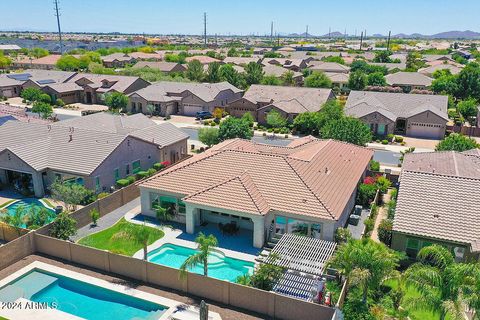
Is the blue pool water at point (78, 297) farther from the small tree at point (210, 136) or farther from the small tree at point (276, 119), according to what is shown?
the small tree at point (276, 119)

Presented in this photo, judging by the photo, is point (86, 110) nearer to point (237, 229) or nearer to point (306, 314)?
point (237, 229)

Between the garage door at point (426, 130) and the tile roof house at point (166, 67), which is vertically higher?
the tile roof house at point (166, 67)

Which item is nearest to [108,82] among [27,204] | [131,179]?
[131,179]

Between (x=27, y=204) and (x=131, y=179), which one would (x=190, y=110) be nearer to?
(x=131, y=179)

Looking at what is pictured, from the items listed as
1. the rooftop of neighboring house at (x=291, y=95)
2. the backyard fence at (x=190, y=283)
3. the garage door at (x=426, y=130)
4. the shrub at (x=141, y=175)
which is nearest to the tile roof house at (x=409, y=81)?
the rooftop of neighboring house at (x=291, y=95)

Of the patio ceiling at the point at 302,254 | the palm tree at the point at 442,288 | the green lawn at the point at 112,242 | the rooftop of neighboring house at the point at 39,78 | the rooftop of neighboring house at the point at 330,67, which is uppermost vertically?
the rooftop of neighboring house at the point at 330,67

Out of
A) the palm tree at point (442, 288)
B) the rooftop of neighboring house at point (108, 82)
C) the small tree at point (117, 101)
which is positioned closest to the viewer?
the palm tree at point (442, 288)
